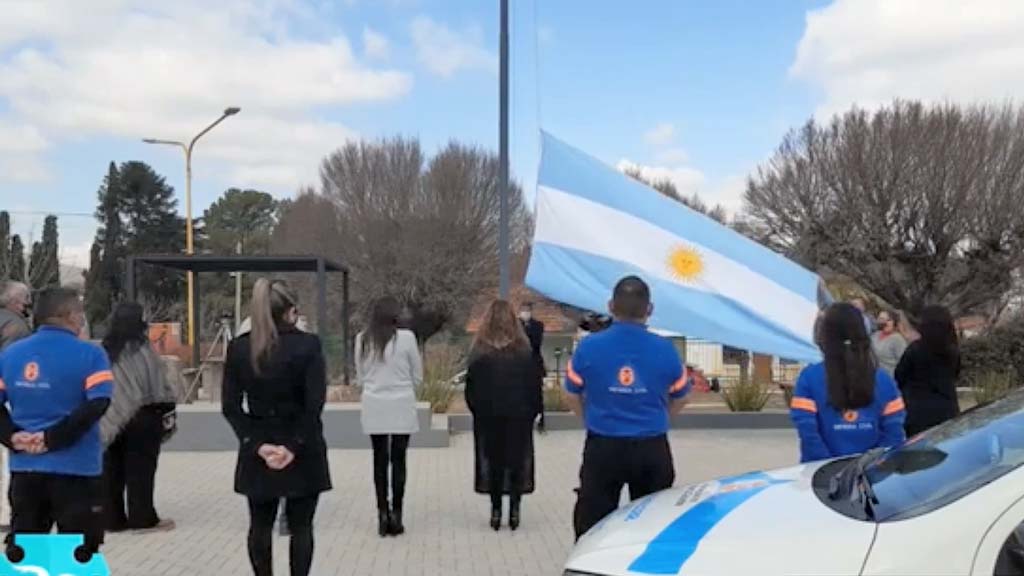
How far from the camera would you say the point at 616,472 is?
16.3 ft

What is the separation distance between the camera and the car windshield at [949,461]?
2.96 metres

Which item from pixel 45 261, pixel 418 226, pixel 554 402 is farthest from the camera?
pixel 45 261

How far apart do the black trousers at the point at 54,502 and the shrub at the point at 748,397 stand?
11.2 m

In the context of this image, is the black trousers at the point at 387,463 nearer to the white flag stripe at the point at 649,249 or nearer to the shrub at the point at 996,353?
the white flag stripe at the point at 649,249

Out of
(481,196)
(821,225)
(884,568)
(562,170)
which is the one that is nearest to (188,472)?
(562,170)

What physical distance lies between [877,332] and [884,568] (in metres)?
7.12

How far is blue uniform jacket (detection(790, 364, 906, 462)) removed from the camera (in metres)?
4.52

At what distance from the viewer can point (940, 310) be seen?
6875mm

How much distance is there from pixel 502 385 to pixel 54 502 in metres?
3.35

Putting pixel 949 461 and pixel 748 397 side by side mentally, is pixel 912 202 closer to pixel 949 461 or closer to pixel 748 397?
pixel 748 397

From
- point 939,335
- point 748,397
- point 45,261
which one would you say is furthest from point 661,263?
point 45,261

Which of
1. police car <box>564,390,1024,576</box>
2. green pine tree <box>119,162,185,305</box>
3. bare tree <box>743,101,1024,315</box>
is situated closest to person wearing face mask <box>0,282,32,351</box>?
police car <box>564,390,1024,576</box>

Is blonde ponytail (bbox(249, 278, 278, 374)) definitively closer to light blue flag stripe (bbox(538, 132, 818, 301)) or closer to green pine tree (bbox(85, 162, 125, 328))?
light blue flag stripe (bbox(538, 132, 818, 301))

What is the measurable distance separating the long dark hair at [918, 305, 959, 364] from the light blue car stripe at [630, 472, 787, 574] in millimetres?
3587
